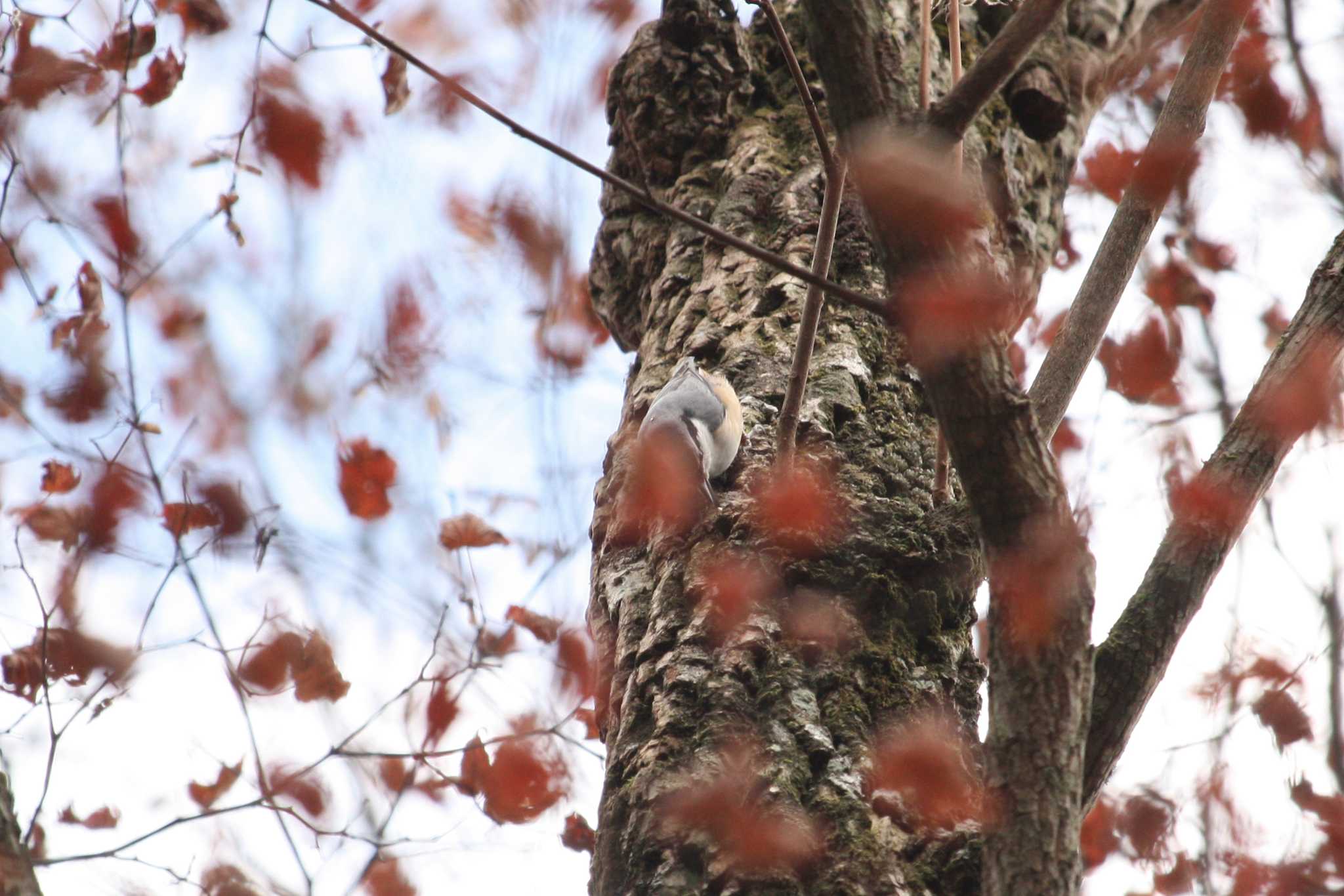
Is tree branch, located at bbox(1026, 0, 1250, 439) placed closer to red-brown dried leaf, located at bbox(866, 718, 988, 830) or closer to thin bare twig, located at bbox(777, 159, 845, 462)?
thin bare twig, located at bbox(777, 159, 845, 462)

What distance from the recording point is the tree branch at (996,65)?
4.42 feet

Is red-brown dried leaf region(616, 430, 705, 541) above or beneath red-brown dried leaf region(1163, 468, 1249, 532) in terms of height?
above

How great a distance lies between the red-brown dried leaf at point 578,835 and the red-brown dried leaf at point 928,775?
1126 mm

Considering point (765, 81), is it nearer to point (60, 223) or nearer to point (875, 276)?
point (875, 276)

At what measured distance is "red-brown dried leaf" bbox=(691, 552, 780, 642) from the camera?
184 cm

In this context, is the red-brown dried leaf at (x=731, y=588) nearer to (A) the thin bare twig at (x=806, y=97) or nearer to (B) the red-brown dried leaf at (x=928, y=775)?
(B) the red-brown dried leaf at (x=928, y=775)

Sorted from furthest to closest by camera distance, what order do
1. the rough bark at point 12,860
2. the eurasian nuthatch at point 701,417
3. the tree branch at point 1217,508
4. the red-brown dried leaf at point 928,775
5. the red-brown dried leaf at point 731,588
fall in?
the eurasian nuthatch at point 701,417
the red-brown dried leaf at point 731,588
the red-brown dried leaf at point 928,775
the tree branch at point 1217,508
the rough bark at point 12,860

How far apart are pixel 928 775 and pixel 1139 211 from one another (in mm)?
1170

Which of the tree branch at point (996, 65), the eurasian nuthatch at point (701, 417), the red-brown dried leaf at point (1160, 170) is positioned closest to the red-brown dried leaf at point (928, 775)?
the eurasian nuthatch at point (701, 417)

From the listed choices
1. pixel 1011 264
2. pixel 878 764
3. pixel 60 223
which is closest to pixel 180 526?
pixel 60 223

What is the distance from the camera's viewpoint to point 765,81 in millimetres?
2930

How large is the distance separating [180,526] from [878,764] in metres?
2.02

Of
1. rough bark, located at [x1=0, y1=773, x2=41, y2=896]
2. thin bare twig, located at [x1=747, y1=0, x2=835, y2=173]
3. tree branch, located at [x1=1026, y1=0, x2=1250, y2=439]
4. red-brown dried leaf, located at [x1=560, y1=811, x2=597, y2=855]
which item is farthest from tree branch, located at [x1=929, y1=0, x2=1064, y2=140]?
red-brown dried leaf, located at [x1=560, y1=811, x2=597, y2=855]

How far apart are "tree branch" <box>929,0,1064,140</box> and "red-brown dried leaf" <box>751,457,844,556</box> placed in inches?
31.8
